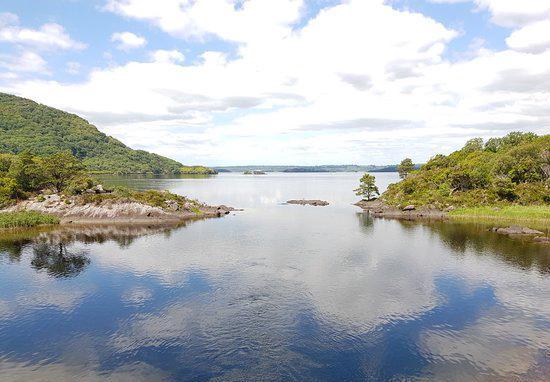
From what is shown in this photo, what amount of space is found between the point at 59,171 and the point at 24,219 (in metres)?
30.6

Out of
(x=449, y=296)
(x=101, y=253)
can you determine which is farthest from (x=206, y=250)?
(x=449, y=296)

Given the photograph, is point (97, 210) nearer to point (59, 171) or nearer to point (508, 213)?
point (59, 171)

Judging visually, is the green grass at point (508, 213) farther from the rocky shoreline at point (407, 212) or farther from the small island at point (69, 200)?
the small island at point (69, 200)

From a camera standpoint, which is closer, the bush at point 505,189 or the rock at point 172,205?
the rock at point 172,205

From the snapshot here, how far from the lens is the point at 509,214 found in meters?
114

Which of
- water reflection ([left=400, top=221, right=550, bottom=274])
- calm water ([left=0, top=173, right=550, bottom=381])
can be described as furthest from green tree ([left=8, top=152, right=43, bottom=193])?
water reflection ([left=400, top=221, right=550, bottom=274])

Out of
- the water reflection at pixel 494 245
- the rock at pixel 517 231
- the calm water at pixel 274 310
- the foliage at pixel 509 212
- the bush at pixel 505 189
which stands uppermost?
the bush at pixel 505 189

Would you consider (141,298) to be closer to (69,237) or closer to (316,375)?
(316,375)

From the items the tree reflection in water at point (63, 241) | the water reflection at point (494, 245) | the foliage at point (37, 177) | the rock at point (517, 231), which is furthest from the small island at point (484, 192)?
the foliage at point (37, 177)

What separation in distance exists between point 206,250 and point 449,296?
47.3 metres

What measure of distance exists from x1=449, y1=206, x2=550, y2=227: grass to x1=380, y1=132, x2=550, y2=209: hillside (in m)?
6.27

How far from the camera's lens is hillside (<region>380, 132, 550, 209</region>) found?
12719 centimetres

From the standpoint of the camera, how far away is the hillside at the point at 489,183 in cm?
12719

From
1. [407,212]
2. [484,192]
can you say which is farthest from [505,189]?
[407,212]
